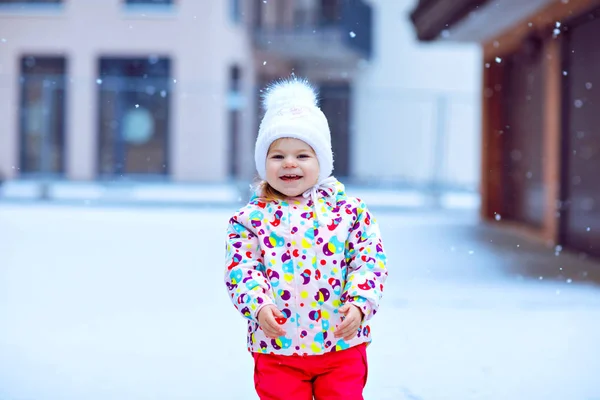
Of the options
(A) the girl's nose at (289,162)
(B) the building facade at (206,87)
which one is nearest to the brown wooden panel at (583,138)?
(B) the building facade at (206,87)

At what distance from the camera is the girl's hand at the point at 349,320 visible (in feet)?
6.15

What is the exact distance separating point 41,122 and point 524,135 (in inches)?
290

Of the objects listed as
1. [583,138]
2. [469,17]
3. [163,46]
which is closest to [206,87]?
[163,46]

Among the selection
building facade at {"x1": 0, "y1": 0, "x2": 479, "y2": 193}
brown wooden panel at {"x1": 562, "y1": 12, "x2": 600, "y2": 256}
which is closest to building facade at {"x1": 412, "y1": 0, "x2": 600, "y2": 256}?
brown wooden panel at {"x1": 562, "y1": 12, "x2": 600, "y2": 256}

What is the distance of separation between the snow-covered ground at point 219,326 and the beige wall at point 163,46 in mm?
7142

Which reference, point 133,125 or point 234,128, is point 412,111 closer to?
point 234,128

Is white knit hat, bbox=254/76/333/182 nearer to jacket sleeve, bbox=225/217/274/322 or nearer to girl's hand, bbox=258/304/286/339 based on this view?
jacket sleeve, bbox=225/217/274/322

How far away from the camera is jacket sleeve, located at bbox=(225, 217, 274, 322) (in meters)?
1.87

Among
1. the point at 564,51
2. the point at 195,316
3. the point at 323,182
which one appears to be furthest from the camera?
the point at 564,51

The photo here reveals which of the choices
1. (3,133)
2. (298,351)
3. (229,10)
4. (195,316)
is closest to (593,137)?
(195,316)

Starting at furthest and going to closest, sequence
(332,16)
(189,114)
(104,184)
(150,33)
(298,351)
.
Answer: (332,16), (150,33), (189,114), (104,184), (298,351)

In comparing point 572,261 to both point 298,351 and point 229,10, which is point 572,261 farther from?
point 229,10

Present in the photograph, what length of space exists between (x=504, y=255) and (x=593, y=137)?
1158 millimetres

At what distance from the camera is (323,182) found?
2033mm
